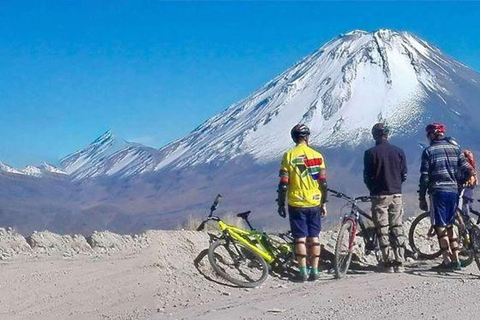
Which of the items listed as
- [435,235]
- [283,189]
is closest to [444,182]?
[435,235]

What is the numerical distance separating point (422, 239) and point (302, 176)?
3018 millimetres

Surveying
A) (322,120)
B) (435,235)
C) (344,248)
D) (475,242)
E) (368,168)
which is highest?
(322,120)

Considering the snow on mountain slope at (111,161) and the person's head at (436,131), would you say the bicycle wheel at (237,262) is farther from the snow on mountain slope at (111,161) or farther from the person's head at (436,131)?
the snow on mountain slope at (111,161)

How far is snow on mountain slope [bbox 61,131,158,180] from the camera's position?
103m

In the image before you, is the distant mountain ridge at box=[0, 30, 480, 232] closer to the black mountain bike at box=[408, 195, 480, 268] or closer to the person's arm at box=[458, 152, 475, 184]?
the black mountain bike at box=[408, 195, 480, 268]

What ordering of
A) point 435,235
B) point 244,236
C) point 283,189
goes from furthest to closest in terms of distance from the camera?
point 435,235, point 244,236, point 283,189

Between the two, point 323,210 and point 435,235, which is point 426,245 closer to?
point 435,235

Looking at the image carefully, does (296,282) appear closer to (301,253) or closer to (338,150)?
(301,253)

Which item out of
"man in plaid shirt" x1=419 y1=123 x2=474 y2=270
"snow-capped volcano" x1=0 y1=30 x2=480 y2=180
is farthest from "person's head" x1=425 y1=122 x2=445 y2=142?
"snow-capped volcano" x1=0 y1=30 x2=480 y2=180

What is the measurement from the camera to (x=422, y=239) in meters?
12.4

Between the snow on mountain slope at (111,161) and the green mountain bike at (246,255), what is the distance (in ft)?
286

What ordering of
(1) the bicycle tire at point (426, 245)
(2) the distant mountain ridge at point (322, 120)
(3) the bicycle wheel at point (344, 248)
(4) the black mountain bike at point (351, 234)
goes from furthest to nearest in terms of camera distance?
(2) the distant mountain ridge at point (322, 120)
(1) the bicycle tire at point (426, 245)
(4) the black mountain bike at point (351, 234)
(3) the bicycle wheel at point (344, 248)

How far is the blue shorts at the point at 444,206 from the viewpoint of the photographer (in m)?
10.8

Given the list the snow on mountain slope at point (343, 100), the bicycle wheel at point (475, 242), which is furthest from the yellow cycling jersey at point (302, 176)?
the snow on mountain slope at point (343, 100)
